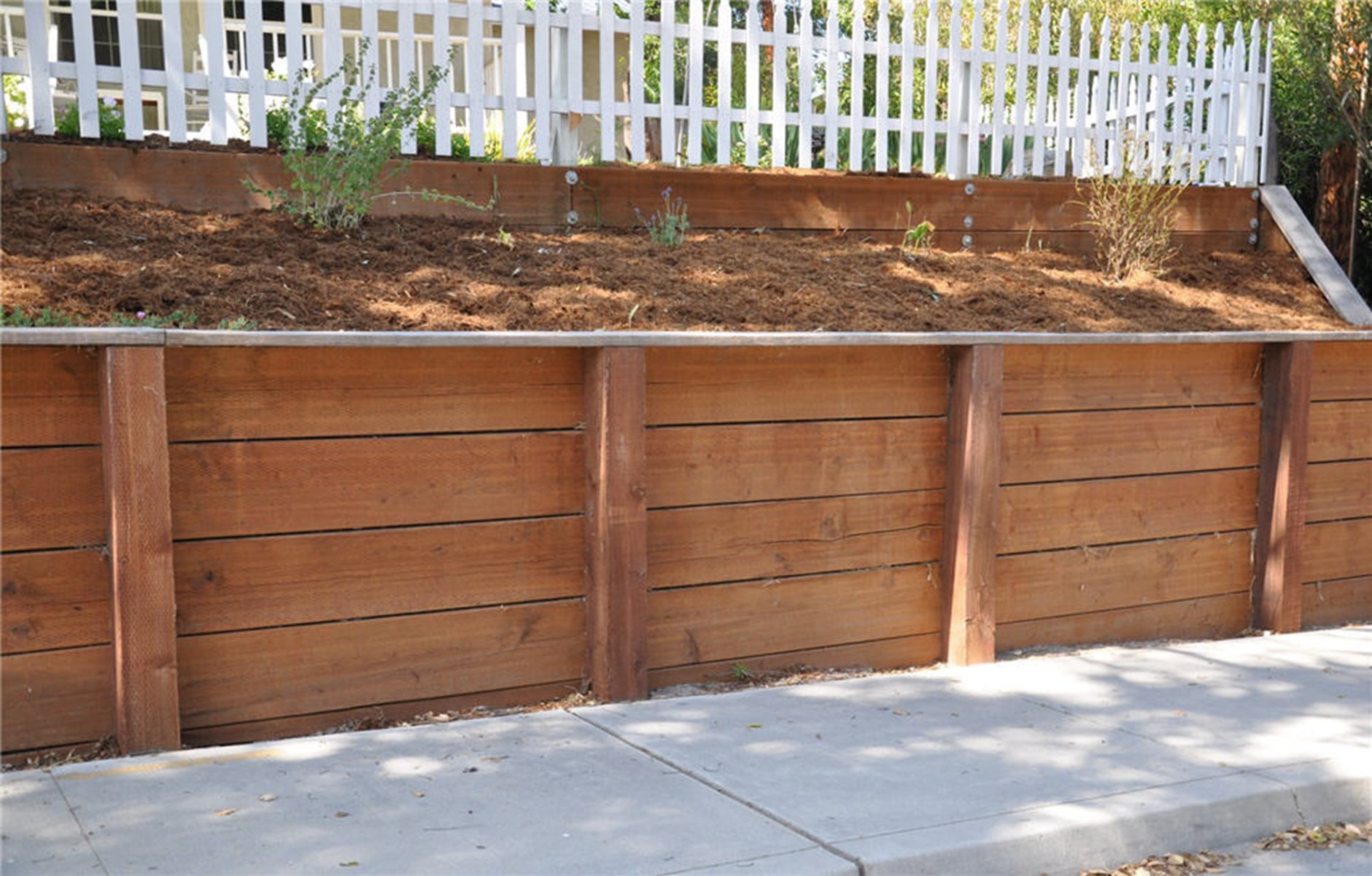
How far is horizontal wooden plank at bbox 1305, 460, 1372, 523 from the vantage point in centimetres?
574

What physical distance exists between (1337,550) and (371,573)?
14.9 ft

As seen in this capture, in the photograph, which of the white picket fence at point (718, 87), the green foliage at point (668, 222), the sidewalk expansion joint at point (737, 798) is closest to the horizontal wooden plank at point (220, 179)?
the white picket fence at point (718, 87)

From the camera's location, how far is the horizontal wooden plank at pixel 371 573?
142 inches

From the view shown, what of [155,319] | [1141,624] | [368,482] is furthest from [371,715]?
[1141,624]

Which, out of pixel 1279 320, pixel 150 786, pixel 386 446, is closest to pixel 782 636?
pixel 386 446

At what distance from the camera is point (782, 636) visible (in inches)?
180

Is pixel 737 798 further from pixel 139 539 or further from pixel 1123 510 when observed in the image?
pixel 1123 510

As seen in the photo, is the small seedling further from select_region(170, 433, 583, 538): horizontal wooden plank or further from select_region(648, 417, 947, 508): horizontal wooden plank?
select_region(170, 433, 583, 538): horizontal wooden plank

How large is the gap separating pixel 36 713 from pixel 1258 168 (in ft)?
24.1

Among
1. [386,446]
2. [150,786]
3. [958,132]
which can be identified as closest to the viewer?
[150,786]

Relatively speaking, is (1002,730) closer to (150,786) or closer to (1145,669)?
(1145,669)

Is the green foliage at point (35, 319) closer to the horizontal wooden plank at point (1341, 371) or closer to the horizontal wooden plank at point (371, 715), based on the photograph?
the horizontal wooden plank at point (371, 715)

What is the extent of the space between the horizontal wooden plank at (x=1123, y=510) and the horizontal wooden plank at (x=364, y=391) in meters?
1.89

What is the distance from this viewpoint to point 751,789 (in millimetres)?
3365
